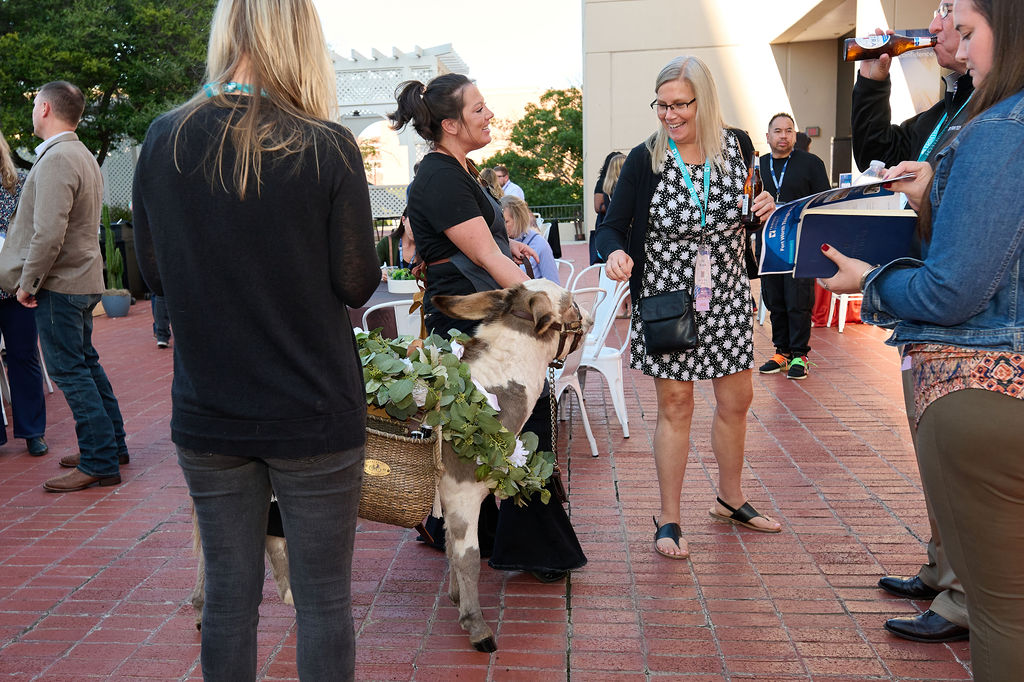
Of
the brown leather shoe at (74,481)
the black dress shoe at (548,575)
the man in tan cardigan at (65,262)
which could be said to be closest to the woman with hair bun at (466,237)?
the black dress shoe at (548,575)

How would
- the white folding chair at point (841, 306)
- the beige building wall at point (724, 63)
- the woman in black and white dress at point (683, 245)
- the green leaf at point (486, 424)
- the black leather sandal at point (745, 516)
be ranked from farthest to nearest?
the beige building wall at point (724, 63)
the white folding chair at point (841, 306)
the black leather sandal at point (745, 516)
the woman in black and white dress at point (683, 245)
the green leaf at point (486, 424)

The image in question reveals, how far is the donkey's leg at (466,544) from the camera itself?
306 cm

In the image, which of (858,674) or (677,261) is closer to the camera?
(858,674)

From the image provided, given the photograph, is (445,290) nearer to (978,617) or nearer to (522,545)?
(522,545)

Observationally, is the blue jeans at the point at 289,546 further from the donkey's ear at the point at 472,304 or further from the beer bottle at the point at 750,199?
the beer bottle at the point at 750,199

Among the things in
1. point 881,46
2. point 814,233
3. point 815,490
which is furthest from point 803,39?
point 814,233

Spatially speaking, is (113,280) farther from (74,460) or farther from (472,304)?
(472,304)

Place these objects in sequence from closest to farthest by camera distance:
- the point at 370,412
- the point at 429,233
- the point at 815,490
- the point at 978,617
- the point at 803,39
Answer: the point at 978,617, the point at 370,412, the point at 429,233, the point at 815,490, the point at 803,39

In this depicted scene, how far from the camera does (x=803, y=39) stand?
16.1 metres

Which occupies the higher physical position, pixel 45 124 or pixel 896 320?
pixel 45 124

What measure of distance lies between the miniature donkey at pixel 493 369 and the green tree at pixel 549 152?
23433 mm

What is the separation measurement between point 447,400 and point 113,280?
1320 cm

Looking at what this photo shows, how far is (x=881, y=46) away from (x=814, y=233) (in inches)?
45.2

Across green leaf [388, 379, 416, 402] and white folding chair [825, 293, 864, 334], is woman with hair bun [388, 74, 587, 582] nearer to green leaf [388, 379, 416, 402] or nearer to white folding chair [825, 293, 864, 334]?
green leaf [388, 379, 416, 402]
